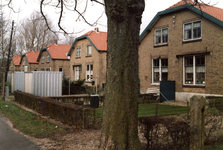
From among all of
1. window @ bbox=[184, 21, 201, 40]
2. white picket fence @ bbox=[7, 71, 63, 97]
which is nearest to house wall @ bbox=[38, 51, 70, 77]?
white picket fence @ bbox=[7, 71, 63, 97]

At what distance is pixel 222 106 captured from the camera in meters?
10.9

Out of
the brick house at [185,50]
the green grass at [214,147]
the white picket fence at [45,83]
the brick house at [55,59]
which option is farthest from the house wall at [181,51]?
the brick house at [55,59]

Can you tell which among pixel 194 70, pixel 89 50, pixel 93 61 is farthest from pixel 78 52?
pixel 194 70

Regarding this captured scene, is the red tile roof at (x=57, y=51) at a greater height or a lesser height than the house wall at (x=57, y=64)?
greater

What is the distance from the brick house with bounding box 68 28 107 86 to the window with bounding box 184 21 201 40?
13.3 meters

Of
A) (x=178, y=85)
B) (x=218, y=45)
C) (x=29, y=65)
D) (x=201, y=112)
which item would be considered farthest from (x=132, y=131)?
(x=29, y=65)

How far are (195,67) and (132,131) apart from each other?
46.7 ft

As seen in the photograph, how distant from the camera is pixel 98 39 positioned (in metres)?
32.6

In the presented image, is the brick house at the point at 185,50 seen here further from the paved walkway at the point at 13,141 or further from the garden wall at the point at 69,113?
the paved walkway at the point at 13,141

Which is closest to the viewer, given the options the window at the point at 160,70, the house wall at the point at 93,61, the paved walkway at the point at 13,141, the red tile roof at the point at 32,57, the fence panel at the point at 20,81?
the paved walkway at the point at 13,141

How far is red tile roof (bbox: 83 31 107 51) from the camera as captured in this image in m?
30.9

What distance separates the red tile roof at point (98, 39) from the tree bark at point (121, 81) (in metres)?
25.6

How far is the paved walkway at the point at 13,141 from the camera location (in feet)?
21.1

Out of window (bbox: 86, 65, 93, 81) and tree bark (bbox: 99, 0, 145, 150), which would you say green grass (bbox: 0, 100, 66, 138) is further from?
window (bbox: 86, 65, 93, 81)
